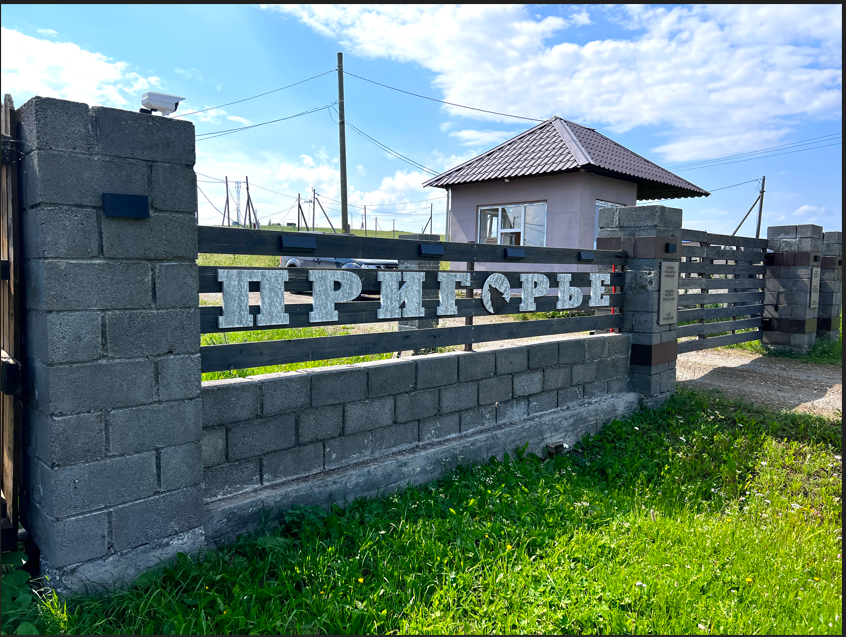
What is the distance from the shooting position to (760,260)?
10672mm

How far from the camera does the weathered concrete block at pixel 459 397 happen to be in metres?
4.72

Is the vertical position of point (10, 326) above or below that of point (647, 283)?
below

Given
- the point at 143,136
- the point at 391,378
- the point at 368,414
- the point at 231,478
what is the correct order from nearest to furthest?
the point at 143,136
the point at 231,478
the point at 368,414
the point at 391,378

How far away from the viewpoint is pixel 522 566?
10.5ft

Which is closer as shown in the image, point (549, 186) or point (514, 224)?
point (549, 186)

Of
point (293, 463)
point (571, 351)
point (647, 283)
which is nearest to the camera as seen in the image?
point (293, 463)

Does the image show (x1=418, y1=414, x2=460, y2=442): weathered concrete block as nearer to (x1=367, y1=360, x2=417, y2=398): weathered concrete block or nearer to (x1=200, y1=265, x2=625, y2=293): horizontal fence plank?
(x1=367, y1=360, x2=417, y2=398): weathered concrete block

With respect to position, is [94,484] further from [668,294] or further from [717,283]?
[717,283]

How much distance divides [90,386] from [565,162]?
1284 cm

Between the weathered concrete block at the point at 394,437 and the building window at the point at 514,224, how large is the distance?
10897 mm

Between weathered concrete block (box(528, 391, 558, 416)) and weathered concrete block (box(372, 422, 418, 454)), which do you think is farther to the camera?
weathered concrete block (box(528, 391, 558, 416))

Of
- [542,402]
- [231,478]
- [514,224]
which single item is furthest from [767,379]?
[514,224]

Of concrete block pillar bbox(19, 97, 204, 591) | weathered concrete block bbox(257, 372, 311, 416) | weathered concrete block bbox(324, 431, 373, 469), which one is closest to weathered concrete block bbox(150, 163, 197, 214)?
concrete block pillar bbox(19, 97, 204, 591)

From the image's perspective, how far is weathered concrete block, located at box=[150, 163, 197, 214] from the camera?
9.92 ft
